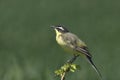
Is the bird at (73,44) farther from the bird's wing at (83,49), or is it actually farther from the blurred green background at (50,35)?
the blurred green background at (50,35)

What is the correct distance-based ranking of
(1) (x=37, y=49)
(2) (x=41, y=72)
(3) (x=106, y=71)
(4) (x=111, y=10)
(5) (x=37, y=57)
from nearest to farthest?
(2) (x=41, y=72), (3) (x=106, y=71), (5) (x=37, y=57), (1) (x=37, y=49), (4) (x=111, y=10)

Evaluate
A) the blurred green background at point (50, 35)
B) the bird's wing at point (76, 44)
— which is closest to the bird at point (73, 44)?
the bird's wing at point (76, 44)

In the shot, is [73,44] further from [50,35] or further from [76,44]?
[50,35]

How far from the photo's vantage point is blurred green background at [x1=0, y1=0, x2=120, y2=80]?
7320 mm

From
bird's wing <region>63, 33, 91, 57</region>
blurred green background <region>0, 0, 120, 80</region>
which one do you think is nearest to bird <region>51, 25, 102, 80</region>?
bird's wing <region>63, 33, 91, 57</region>

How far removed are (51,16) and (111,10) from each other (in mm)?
1137

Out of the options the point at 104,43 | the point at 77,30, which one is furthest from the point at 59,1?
the point at 104,43

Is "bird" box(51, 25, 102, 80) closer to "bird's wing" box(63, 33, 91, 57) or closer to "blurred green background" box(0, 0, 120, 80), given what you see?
"bird's wing" box(63, 33, 91, 57)

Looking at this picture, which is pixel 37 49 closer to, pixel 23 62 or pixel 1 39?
pixel 1 39

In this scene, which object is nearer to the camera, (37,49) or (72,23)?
(37,49)

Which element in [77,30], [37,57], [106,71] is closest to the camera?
[106,71]

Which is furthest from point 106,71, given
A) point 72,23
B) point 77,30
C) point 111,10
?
point 111,10

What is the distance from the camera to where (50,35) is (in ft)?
30.7

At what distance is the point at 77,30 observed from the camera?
376 inches
